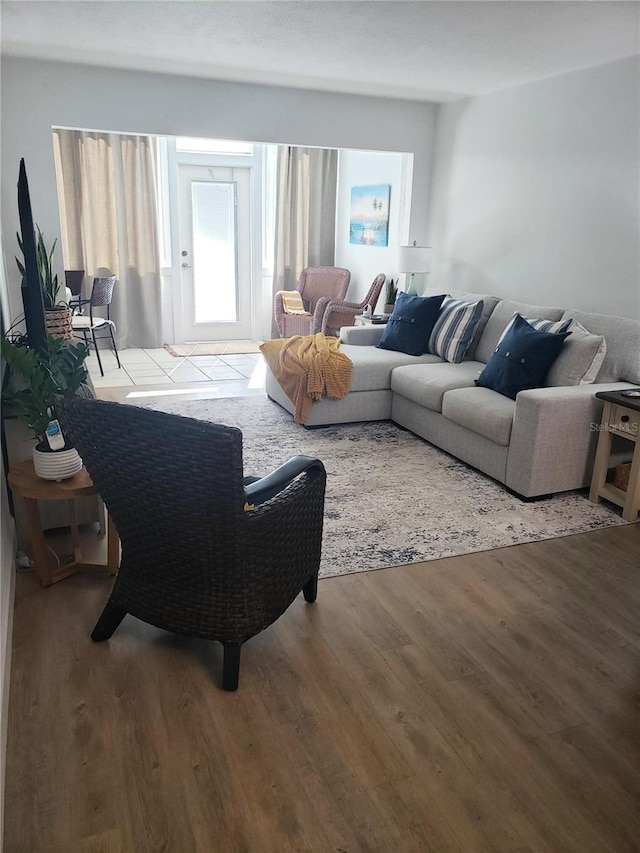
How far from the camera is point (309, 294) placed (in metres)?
7.43

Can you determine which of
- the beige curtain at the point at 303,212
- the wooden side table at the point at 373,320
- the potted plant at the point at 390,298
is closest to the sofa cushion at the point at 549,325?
the wooden side table at the point at 373,320

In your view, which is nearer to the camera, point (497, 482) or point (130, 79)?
point (497, 482)

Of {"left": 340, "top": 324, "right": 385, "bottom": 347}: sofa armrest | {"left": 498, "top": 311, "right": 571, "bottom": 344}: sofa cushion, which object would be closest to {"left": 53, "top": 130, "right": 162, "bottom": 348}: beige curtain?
{"left": 340, "top": 324, "right": 385, "bottom": 347}: sofa armrest

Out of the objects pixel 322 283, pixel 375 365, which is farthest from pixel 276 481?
pixel 322 283

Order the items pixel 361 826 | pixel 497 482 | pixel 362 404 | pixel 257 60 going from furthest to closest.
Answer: pixel 362 404 → pixel 257 60 → pixel 497 482 → pixel 361 826

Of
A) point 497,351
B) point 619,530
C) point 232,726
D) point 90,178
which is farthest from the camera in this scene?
point 90,178

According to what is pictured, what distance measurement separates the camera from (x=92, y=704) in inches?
76.2

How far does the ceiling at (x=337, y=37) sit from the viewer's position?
125 inches

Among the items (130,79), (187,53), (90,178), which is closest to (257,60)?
(187,53)

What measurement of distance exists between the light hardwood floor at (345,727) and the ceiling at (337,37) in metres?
2.72

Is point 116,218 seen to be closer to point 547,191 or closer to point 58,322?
point 58,322

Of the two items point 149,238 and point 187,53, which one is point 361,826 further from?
point 149,238

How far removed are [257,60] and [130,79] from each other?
108 centimetres

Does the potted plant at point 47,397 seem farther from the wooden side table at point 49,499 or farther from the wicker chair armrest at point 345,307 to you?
the wicker chair armrest at point 345,307
